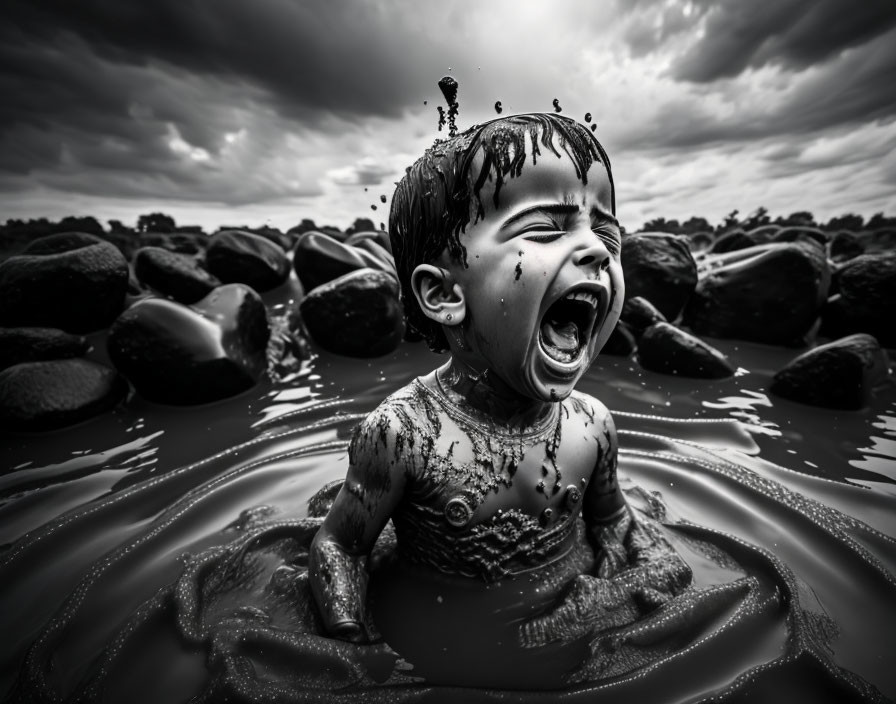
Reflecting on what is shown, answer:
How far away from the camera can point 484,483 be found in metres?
1.56

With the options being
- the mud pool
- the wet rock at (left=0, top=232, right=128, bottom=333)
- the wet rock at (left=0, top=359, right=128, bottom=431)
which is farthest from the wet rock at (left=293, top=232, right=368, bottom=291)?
the wet rock at (left=0, top=359, right=128, bottom=431)

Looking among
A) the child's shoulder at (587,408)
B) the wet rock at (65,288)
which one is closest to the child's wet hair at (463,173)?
the child's shoulder at (587,408)

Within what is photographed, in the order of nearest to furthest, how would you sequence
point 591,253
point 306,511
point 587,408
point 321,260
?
point 591,253 < point 587,408 < point 306,511 < point 321,260

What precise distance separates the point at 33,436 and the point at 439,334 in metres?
3.19

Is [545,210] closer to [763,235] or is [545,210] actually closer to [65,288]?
[65,288]

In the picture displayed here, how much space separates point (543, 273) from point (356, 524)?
101 centimetres

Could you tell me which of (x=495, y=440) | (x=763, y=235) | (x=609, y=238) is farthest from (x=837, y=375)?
(x=763, y=235)

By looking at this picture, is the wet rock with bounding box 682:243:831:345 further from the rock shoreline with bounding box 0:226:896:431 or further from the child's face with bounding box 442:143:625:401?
the child's face with bounding box 442:143:625:401

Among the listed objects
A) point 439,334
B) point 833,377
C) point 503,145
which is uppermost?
point 503,145

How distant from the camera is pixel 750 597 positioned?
1633 millimetres

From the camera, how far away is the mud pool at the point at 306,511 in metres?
1.41

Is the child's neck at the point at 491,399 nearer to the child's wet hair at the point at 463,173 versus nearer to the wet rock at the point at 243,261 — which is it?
the child's wet hair at the point at 463,173

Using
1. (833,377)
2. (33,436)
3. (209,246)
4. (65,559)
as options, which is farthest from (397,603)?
(209,246)

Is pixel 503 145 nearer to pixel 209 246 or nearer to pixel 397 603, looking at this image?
pixel 397 603
